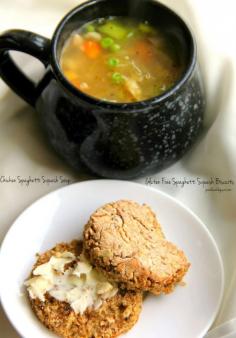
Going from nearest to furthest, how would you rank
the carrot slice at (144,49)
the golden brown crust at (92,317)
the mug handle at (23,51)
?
the golden brown crust at (92,317)
the mug handle at (23,51)
the carrot slice at (144,49)

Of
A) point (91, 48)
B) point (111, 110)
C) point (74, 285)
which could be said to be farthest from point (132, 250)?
point (91, 48)

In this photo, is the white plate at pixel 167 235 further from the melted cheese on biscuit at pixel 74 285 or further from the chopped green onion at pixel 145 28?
the chopped green onion at pixel 145 28

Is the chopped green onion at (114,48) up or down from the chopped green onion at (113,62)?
up

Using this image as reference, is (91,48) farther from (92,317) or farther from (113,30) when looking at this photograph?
(92,317)

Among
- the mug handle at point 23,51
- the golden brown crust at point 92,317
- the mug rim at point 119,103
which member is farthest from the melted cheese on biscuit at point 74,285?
the mug handle at point 23,51

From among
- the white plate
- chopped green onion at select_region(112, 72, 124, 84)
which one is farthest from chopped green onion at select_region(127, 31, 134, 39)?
the white plate

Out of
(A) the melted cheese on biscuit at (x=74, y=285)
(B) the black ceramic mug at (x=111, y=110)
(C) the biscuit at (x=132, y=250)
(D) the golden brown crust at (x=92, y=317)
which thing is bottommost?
(D) the golden brown crust at (x=92, y=317)
